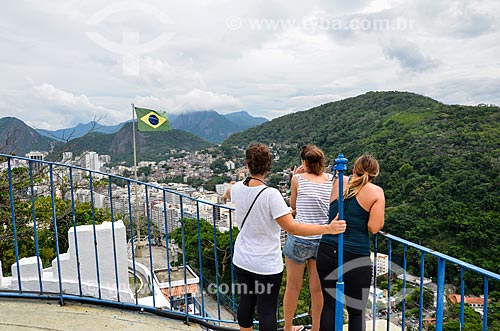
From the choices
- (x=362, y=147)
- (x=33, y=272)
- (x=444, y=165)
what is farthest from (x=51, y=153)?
(x=362, y=147)

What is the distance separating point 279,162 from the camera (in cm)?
5041

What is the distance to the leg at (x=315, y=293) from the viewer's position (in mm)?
2496

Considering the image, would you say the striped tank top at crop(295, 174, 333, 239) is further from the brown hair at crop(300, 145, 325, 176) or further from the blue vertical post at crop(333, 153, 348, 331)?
the blue vertical post at crop(333, 153, 348, 331)

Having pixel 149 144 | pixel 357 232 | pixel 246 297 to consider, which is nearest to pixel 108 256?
pixel 246 297

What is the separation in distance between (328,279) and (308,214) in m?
0.44

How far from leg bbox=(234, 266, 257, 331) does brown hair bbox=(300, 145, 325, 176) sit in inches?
32.5

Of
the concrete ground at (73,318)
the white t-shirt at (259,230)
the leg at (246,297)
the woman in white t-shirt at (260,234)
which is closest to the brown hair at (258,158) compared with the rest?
the woman in white t-shirt at (260,234)

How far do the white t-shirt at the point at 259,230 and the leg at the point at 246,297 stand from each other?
0.06 meters

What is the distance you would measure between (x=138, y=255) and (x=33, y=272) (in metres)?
4.06

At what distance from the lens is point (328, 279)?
2252mm

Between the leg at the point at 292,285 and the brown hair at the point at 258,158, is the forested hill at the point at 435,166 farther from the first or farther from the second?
the brown hair at the point at 258,158

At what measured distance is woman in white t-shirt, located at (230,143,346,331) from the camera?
82.4 inches

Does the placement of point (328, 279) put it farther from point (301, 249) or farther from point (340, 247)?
point (340, 247)

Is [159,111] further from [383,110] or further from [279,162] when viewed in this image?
[383,110]
